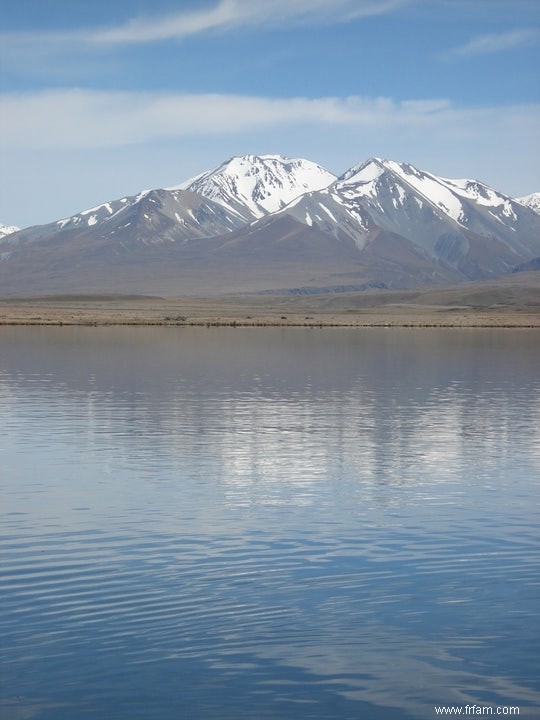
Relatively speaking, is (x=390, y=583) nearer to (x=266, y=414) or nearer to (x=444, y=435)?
(x=444, y=435)

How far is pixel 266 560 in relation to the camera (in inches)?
772

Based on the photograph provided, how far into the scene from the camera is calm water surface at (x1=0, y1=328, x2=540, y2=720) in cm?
1384

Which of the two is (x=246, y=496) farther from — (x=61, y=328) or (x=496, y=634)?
(x=61, y=328)

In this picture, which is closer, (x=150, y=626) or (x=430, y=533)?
(x=150, y=626)

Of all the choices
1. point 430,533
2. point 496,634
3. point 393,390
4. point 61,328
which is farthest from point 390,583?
point 61,328

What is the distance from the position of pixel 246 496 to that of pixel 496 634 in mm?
10628

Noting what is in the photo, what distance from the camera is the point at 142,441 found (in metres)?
34.7

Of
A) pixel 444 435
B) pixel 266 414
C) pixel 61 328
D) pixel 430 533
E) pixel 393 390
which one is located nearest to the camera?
pixel 430 533

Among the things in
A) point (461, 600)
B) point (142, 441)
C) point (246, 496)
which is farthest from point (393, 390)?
point (461, 600)

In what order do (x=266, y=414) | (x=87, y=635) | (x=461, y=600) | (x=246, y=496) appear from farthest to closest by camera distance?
(x=266, y=414)
(x=246, y=496)
(x=461, y=600)
(x=87, y=635)

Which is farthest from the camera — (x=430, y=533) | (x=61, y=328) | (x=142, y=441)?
(x=61, y=328)

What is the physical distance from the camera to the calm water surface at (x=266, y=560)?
13.8 meters

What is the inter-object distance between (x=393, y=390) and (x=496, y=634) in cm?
3846

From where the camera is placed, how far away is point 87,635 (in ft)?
50.6
